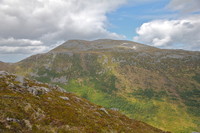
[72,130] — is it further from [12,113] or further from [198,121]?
[198,121]

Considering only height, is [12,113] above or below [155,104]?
above

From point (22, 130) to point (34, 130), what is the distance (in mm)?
1786

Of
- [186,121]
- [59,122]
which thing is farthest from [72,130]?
[186,121]

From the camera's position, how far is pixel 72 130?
2514 centimetres

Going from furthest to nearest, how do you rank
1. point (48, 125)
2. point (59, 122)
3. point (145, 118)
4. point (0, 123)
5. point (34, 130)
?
point (145, 118)
point (59, 122)
point (48, 125)
point (34, 130)
point (0, 123)

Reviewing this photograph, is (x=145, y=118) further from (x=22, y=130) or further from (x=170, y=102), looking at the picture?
(x=22, y=130)

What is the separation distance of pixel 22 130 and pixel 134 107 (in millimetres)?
192659

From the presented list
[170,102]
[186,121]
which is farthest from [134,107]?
[186,121]

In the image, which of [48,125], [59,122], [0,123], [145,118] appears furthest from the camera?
[145,118]

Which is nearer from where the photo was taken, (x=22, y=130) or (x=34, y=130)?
(x=22, y=130)

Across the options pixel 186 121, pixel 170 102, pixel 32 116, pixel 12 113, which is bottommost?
pixel 186 121

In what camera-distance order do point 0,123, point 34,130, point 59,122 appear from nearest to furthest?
point 0,123 < point 34,130 < point 59,122

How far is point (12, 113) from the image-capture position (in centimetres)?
2181

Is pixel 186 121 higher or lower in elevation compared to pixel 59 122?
lower
